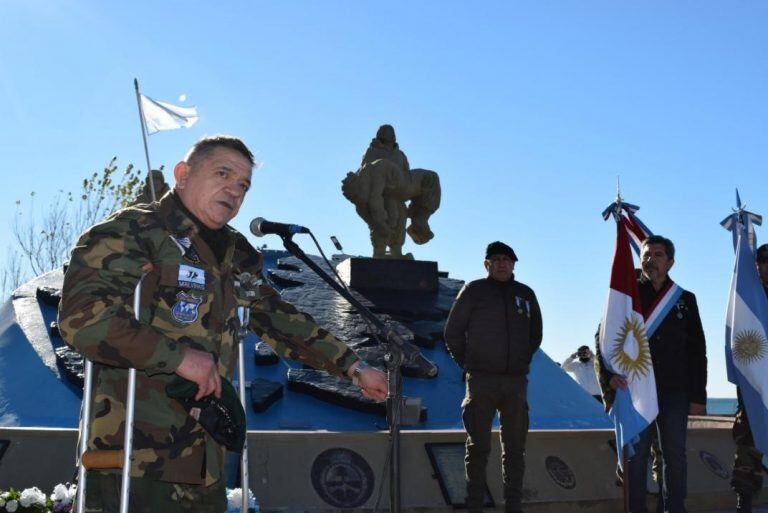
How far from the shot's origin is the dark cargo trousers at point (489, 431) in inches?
247

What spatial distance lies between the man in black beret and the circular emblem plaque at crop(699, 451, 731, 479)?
242cm

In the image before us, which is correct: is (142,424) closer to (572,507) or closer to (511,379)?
(511,379)

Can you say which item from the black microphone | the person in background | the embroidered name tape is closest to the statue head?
the person in background

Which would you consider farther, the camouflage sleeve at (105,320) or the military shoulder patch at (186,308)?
the military shoulder patch at (186,308)

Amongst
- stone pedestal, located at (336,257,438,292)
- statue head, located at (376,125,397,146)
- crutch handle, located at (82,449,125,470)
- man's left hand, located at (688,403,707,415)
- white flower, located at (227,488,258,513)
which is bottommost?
white flower, located at (227,488,258,513)

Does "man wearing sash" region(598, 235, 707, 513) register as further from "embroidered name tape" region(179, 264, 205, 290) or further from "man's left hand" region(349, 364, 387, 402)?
"embroidered name tape" region(179, 264, 205, 290)

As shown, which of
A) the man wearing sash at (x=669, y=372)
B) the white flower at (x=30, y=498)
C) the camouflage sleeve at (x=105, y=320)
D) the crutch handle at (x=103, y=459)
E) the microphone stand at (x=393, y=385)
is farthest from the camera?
the man wearing sash at (x=669, y=372)

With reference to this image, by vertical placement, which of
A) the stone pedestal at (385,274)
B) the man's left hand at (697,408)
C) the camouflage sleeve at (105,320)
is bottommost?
the man's left hand at (697,408)

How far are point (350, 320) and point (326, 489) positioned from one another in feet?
14.4

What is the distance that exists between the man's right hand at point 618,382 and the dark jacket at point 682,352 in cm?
26

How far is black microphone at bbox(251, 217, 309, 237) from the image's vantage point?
12.6ft

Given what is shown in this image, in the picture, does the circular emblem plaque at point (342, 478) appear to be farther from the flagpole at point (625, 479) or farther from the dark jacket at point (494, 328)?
the flagpole at point (625, 479)

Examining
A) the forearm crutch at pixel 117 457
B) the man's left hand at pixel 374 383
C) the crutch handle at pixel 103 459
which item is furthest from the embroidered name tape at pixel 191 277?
the man's left hand at pixel 374 383

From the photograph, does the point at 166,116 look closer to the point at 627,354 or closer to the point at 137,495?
the point at 137,495
